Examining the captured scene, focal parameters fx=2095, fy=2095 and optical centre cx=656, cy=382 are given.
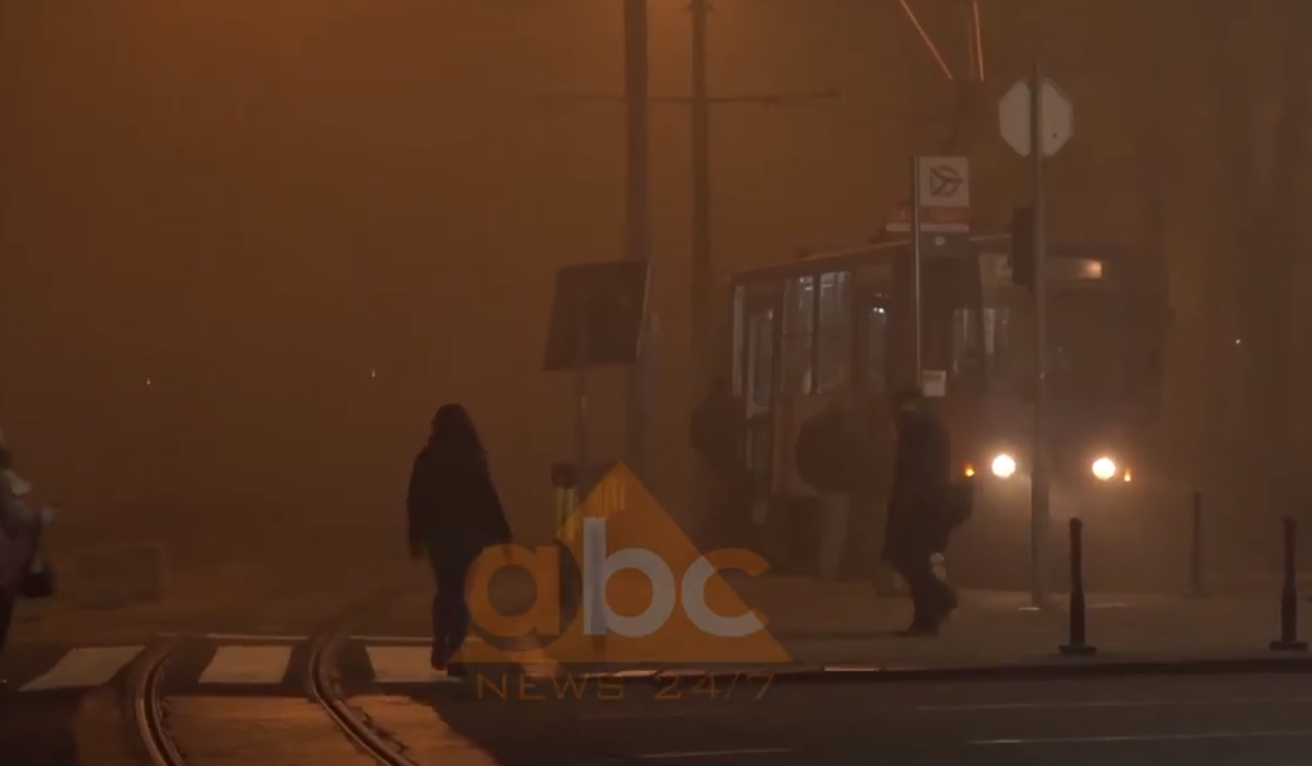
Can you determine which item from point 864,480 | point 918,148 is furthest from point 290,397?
point 864,480

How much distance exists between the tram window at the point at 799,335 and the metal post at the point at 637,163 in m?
3.37

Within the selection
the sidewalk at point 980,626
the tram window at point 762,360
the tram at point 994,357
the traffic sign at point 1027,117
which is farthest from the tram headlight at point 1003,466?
the traffic sign at point 1027,117

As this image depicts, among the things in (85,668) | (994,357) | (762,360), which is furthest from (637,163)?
(85,668)

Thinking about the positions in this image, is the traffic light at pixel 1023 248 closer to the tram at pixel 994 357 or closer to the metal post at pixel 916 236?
the metal post at pixel 916 236

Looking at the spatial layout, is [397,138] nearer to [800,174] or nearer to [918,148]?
[800,174]

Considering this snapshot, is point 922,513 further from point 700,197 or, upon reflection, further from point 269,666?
point 700,197

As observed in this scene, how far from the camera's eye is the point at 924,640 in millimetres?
15320

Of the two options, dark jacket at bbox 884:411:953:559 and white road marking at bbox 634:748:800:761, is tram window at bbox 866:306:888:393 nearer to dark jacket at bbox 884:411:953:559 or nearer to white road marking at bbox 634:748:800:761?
dark jacket at bbox 884:411:953:559

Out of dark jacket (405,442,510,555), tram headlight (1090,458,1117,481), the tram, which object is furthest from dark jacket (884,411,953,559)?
tram headlight (1090,458,1117,481)

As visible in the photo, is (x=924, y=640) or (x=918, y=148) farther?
(x=918, y=148)

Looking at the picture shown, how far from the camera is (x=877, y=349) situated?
20109 millimetres

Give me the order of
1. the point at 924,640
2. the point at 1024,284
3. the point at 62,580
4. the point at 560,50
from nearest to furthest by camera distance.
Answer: the point at 924,640, the point at 1024,284, the point at 62,580, the point at 560,50

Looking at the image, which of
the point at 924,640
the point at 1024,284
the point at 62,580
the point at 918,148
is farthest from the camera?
the point at 918,148

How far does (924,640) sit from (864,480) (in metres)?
4.85
